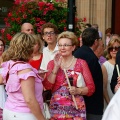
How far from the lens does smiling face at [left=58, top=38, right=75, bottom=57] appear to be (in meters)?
6.10

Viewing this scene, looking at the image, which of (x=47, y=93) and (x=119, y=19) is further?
(x=119, y=19)

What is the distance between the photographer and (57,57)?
6152 mm

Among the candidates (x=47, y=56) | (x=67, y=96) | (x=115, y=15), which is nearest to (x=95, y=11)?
(x=115, y=15)

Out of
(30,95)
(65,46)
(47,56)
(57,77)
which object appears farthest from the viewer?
(47,56)

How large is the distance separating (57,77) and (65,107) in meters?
0.37

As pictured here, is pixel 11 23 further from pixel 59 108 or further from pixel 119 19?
pixel 119 19

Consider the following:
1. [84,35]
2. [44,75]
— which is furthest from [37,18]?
[44,75]

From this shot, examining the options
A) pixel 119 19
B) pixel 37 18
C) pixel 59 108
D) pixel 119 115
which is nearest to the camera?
pixel 119 115

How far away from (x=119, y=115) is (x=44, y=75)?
3.06m

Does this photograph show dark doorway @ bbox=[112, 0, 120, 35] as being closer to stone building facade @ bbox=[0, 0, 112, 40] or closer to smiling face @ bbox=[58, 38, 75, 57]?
stone building facade @ bbox=[0, 0, 112, 40]

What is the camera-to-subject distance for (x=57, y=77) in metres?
6.02

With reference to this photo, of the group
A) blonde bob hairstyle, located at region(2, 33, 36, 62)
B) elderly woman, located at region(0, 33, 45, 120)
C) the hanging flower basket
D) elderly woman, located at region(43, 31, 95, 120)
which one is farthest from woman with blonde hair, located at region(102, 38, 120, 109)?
the hanging flower basket

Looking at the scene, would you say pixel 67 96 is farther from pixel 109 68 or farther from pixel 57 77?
pixel 109 68

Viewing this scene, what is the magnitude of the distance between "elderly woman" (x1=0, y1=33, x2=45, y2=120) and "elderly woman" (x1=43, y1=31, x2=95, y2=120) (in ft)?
2.13
